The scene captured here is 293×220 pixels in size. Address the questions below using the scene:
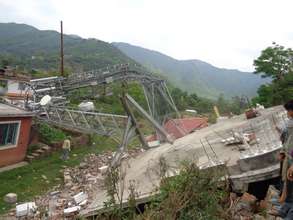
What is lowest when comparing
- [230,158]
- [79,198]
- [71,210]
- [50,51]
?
[79,198]

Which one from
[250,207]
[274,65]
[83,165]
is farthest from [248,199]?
[274,65]

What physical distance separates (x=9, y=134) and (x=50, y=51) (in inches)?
3883

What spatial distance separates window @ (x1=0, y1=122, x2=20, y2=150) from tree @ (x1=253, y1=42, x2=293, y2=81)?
1623 cm

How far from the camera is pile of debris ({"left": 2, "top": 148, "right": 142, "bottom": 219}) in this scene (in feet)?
30.0

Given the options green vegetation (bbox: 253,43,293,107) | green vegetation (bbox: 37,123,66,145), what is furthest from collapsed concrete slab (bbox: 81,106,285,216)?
green vegetation (bbox: 253,43,293,107)

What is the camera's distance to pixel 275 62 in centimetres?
2294

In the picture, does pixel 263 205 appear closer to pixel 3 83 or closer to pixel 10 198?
pixel 10 198

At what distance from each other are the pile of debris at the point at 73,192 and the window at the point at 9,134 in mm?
2572

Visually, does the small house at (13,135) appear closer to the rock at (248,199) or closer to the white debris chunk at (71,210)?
the white debris chunk at (71,210)

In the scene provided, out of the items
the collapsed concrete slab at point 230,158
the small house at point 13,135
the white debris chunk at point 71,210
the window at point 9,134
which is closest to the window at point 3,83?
the small house at point 13,135

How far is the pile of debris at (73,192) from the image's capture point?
9.15 meters

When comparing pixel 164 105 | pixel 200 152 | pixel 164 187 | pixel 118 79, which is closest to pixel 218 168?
pixel 164 187

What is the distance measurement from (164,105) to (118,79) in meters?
4.61

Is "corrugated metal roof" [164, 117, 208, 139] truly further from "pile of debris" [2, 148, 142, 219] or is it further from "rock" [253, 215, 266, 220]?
"rock" [253, 215, 266, 220]
